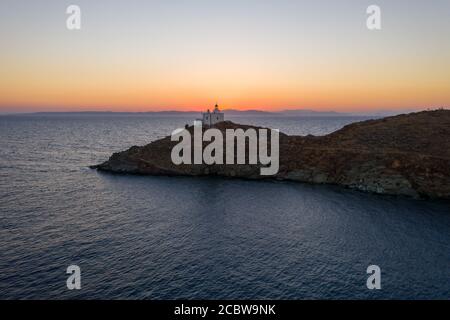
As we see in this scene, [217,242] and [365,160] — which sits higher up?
[365,160]

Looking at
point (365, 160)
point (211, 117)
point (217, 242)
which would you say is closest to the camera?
point (217, 242)

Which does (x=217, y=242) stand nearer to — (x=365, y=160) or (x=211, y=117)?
(x=365, y=160)

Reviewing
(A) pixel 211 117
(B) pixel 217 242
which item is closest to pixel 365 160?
(B) pixel 217 242

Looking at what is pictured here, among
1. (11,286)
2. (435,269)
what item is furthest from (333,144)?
(11,286)

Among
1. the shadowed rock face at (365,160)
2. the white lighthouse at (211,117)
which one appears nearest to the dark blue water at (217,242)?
the shadowed rock face at (365,160)

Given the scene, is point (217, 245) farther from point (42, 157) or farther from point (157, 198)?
point (42, 157)

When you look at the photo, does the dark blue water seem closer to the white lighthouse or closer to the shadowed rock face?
the shadowed rock face

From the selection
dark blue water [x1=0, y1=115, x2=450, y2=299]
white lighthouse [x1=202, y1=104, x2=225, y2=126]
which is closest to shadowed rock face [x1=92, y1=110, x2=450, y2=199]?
dark blue water [x1=0, y1=115, x2=450, y2=299]

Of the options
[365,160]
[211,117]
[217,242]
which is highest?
[211,117]
